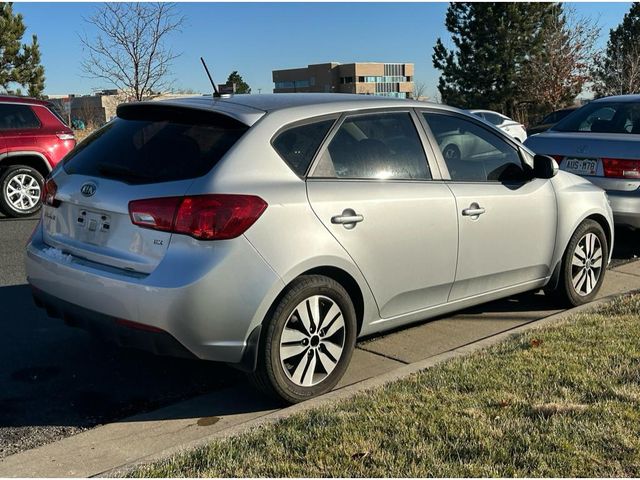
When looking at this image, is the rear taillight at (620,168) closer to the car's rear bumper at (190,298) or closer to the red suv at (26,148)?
the car's rear bumper at (190,298)

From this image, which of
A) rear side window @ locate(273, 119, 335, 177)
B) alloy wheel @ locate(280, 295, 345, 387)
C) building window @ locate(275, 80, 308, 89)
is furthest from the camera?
building window @ locate(275, 80, 308, 89)

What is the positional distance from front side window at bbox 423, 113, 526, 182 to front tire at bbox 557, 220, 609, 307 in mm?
852

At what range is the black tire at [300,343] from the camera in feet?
12.1

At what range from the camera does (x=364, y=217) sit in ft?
13.4

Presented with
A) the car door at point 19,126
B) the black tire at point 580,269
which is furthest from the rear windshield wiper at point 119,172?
the car door at point 19,126

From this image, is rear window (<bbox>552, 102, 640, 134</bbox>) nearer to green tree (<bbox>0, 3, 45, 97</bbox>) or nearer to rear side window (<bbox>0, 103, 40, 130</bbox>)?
rear side window (<bbox>0, 103, 40, 130</bbox>)

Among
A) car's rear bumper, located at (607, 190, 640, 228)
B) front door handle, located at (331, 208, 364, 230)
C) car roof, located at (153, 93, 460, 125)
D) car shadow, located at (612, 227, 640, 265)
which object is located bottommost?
car shadow, located at (612, 227, 640, 265)

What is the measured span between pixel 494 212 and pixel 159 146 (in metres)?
2.38

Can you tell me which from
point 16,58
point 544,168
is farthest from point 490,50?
point 544,168

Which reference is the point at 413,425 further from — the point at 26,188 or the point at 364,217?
the point at 26,188

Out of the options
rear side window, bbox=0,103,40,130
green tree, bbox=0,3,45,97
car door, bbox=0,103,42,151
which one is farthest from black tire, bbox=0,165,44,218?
green tree, bbox=0,3,45,97

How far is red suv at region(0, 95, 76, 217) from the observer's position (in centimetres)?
1022

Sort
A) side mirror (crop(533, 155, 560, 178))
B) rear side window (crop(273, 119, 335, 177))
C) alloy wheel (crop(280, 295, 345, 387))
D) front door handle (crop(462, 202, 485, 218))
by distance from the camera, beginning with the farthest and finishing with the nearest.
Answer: side mirror (crop(533, 155, 560, 178)) < front door handle (crop(462, 202, 485, 218)) < rear side window (crop(273, 119, 335, 177)) < alloy wheel (crop(280, 295, 345, 387))

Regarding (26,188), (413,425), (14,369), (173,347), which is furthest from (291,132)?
(26,188)
